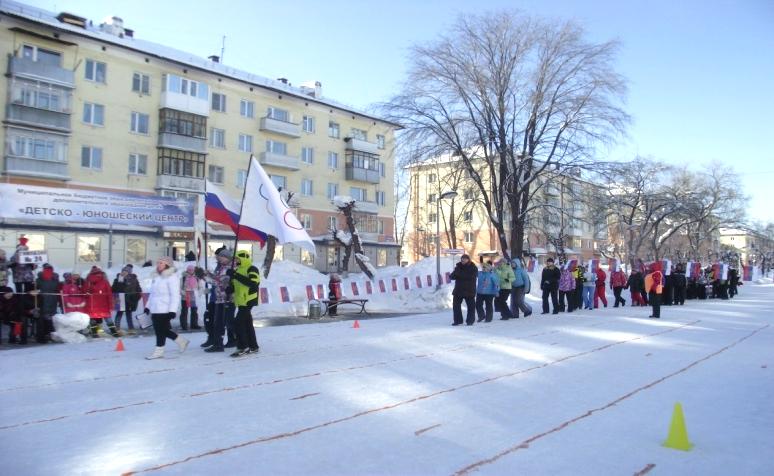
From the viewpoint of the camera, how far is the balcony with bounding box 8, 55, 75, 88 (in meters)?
33.1

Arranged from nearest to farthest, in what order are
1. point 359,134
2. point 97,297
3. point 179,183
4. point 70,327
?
point 70,327 → point 97,297 → point 179,183 → point 359,134

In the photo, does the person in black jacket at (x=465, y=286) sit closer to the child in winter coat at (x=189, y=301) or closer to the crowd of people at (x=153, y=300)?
the crowd of people at (x=153, y=300)

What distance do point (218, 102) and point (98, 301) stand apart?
3371cm

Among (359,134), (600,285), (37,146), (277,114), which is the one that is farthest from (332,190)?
(600,285)

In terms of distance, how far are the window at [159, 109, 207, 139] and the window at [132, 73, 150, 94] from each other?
1.71 metres

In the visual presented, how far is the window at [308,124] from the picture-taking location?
50281 millimetres

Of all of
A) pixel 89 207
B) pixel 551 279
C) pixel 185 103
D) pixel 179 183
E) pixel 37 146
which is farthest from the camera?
pixel 185 103

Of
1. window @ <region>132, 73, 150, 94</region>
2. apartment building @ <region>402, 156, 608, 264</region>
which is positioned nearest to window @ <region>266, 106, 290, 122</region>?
window @ <region>132, 73, 150, 94</region>

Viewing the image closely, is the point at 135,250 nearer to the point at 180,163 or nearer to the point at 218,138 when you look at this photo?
the point at 180,163

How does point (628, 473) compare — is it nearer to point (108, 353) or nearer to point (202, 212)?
point (108, 353)

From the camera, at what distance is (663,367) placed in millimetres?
9117

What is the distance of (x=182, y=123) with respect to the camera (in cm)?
4094

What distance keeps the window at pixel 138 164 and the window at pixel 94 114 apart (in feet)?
9.28

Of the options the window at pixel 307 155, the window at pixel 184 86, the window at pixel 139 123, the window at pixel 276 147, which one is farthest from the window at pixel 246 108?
the window at pixel 139 123
